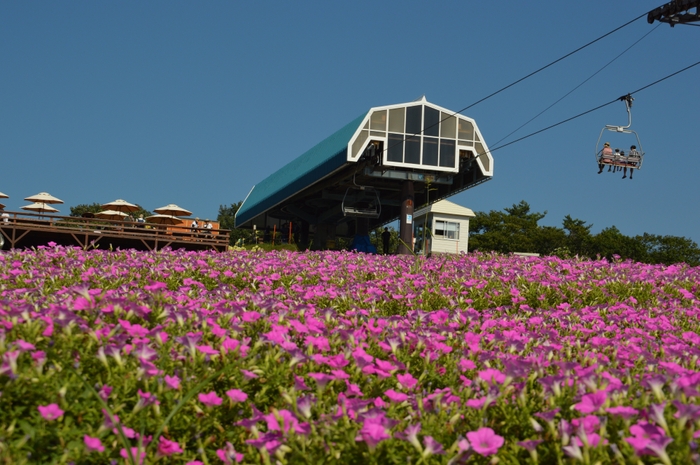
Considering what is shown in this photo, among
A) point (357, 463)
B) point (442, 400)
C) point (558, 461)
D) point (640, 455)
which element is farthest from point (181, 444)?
point (640, 455)

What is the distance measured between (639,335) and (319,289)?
9.69 ft

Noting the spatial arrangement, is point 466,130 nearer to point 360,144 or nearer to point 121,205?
point 360,144

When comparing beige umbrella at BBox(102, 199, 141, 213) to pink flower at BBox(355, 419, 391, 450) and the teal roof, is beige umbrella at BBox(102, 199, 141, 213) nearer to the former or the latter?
the teal roof

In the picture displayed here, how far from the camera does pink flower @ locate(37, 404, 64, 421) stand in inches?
110

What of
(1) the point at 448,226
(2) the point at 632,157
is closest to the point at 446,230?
(1) the point at 448,226

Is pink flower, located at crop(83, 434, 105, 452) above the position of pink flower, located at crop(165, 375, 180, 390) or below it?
below

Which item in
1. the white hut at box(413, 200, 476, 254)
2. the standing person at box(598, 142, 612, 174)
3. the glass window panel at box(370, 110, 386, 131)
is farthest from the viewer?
the white hut at box(413, 200, 476, 254)

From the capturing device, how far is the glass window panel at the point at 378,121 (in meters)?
33.3

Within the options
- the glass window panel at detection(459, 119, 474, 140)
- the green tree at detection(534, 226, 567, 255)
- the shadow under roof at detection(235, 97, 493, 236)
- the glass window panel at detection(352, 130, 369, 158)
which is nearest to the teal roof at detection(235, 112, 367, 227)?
the shadow under roof at detection(235, 97, 493, 236)

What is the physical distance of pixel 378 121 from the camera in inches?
1316

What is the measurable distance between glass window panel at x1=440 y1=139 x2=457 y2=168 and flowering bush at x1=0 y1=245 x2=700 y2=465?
29.8 meters

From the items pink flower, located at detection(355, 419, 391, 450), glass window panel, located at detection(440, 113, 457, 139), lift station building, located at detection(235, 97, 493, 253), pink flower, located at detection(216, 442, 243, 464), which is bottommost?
pink flower, located at detection(216, 442, 243, 464)

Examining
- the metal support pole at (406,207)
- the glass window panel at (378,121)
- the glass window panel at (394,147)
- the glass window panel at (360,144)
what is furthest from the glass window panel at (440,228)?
the glass window panel at (360,144)

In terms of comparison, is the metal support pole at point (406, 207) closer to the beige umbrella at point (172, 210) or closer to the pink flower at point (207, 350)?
the beige umbrella at point (172, 210)
